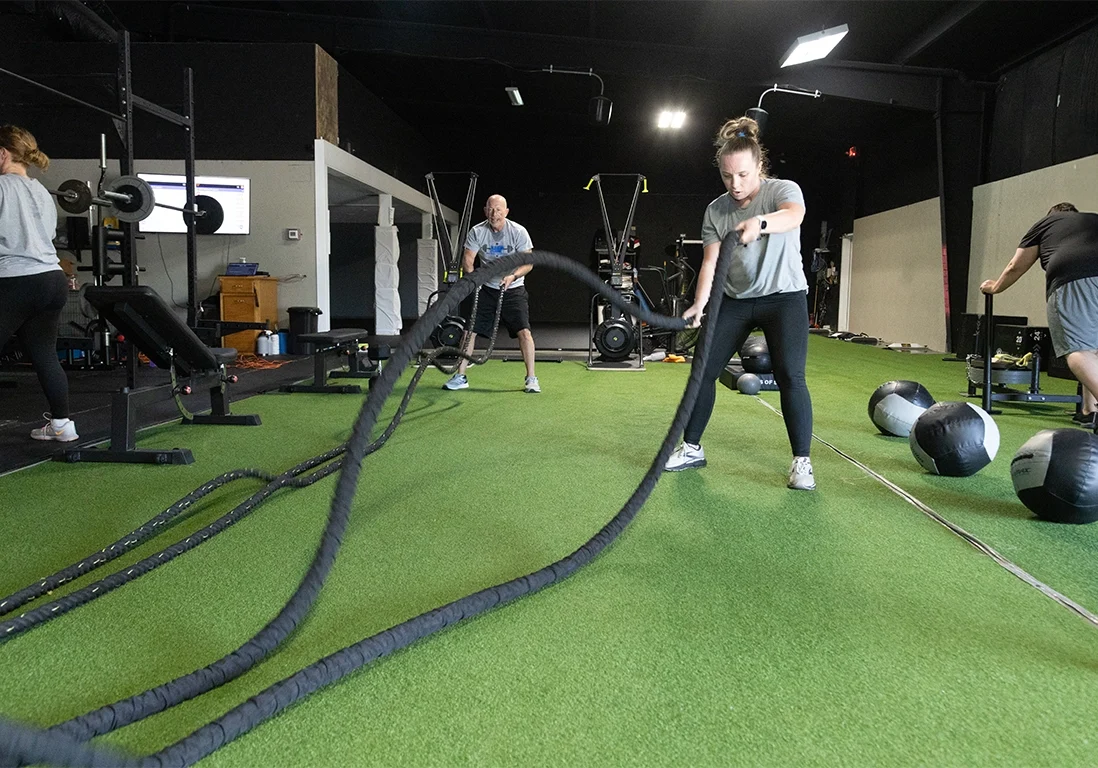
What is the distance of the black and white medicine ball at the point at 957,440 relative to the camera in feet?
10.3

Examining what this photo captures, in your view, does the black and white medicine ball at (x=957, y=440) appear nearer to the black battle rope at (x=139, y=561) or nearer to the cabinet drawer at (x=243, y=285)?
the black battle rope at (x=139, y=561)

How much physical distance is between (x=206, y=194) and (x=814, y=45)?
7.37 m

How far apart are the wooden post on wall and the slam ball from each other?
595 centimetres

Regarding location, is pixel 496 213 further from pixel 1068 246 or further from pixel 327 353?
pixel 1068 246

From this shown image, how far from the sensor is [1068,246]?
3883mm

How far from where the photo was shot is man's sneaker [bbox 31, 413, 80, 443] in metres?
3.73

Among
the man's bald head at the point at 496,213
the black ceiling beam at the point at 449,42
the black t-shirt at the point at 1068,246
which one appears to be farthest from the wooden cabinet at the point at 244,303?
the black t-shirt at the point at 1068,246

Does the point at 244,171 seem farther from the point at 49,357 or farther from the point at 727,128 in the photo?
the point at 727,128

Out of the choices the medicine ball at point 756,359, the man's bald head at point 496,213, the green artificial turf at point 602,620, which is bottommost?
the green artificial turf at point 602,620

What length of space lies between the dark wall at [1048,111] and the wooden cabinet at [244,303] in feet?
29.8

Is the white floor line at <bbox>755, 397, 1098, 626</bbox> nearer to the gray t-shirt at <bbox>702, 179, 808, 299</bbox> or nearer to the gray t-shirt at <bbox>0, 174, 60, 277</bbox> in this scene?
the gray t-shirt at <bbox>702, 179, 808, 299</bbox>

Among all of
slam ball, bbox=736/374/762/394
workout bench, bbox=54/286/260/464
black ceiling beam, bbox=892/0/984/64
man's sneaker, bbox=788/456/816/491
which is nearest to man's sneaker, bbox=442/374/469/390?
slam ball, bbox=736/374/762/394

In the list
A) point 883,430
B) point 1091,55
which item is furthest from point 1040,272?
point 883,430

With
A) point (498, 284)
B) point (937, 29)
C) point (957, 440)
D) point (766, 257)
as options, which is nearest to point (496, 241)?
point (498, 284)
